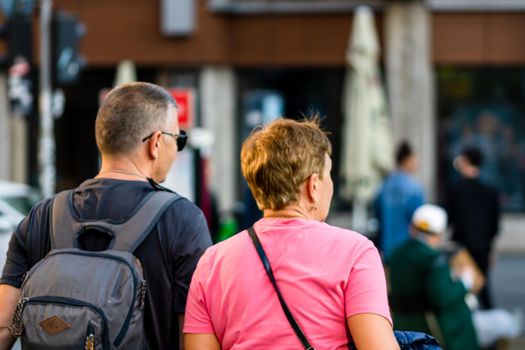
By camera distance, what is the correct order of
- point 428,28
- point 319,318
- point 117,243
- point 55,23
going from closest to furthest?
point 319,318 < point 117,243 < point 55,23 < point 428,28

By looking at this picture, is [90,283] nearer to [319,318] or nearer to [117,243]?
[117,243]

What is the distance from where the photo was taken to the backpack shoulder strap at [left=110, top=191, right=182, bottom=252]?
12.4 feet

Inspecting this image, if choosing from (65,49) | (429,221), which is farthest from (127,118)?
(65,49)

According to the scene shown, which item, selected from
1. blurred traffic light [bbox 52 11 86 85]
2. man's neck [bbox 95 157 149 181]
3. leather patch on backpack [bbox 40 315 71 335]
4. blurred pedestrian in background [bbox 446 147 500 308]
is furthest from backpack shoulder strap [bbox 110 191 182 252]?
blurred traffic light [bbox 52 11 86 85]

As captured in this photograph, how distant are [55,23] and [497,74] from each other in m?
10.3

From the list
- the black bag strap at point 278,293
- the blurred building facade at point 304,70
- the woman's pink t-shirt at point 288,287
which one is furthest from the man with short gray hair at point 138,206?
the blurred building facade at point 304,70

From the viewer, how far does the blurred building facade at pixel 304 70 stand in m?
21.4

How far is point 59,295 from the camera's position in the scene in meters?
3.68

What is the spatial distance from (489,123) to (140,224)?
1825 centimetres

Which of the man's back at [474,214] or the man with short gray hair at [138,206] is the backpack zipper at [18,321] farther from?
the man's back at [474,214]

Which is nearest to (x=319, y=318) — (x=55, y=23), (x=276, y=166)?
(x=276, y=166)

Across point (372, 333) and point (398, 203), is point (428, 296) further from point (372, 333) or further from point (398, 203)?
point (372, 333)

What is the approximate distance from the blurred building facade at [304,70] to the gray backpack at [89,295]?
17.4 metres

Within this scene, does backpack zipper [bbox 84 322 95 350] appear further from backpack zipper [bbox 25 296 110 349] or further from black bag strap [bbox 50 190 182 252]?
black bag strap [bbox 50 190 182 252]
